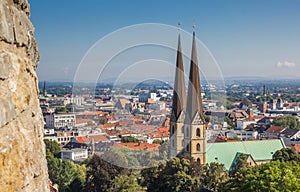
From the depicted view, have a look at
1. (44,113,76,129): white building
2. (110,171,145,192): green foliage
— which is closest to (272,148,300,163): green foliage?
(110,171,145,192): green foliage

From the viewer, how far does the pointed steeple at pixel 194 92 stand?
85.4ft

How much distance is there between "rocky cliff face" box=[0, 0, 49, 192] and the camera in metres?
3.18

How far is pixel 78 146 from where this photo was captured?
46844mm

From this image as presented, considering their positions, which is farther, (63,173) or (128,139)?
(128,139)

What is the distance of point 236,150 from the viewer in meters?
31.4

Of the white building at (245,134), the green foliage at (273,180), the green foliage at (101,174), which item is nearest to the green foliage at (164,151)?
the green foliage at (101,174)

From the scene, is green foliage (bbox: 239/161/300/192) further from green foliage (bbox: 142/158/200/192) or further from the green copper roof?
the green copper roof

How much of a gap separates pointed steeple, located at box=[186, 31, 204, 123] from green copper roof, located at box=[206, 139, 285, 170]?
4166mm

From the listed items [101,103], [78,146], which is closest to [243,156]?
[101,103]

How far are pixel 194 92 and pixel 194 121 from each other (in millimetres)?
2283

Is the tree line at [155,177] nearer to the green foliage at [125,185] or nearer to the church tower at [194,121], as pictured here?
A: the green foliage at [125,185]

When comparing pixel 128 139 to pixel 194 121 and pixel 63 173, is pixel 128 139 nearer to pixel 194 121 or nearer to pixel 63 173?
pixel 63 173

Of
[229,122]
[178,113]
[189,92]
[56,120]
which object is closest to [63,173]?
[178,113]

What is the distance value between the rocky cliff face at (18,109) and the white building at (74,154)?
39.5 m
